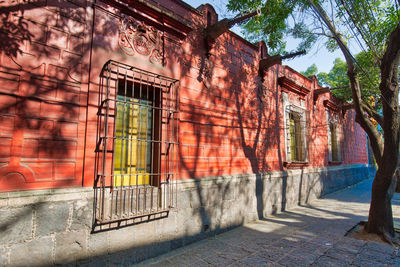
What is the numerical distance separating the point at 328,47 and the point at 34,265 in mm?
8608

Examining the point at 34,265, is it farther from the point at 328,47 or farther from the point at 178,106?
the point at 328,47

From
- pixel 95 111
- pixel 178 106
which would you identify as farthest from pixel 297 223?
pixel 95 111

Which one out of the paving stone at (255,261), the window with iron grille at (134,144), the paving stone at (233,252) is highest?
the window with iron grille at (134,144)

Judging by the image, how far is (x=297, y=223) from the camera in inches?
197

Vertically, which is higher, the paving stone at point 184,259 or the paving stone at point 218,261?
the paving stone at point 218,261

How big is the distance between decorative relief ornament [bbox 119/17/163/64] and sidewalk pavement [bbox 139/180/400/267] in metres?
3.20

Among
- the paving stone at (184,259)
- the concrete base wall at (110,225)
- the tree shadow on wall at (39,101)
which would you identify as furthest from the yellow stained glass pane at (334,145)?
the tree shadow on wall at (39,101)

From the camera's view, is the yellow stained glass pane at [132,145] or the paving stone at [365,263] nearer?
the paving stone at [365,263]

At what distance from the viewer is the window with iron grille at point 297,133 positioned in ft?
24.3

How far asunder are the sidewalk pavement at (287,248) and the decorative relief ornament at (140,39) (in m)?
3.20

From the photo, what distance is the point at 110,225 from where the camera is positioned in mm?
2918

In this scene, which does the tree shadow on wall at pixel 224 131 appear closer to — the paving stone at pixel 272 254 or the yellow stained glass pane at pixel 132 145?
the yellow stained glass pane at pixel 132 145

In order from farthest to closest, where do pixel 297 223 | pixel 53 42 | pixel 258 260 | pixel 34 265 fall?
pixel 297 223
pixel 258 260
pixel 53 42
pixel 34 265

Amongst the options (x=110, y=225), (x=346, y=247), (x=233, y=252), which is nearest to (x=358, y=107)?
(x=346, y=247)
